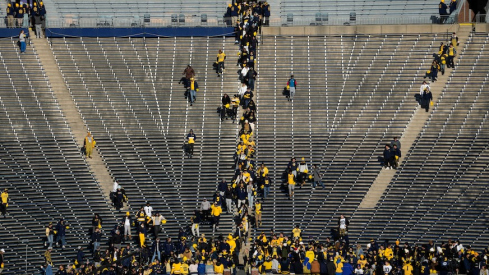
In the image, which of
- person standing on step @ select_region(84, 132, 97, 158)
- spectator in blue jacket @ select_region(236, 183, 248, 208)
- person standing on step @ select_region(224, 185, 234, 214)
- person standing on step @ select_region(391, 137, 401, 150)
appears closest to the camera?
spectator in blue jacket @ select_region(236, 183, 248, 208)

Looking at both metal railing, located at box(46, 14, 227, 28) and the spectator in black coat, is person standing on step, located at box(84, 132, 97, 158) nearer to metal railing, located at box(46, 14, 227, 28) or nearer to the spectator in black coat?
metal railing, located at box(46, 14, 227, 28)

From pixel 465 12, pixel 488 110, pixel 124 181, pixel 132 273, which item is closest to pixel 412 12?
pixel 465 12

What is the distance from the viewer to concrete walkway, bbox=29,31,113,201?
49156mm

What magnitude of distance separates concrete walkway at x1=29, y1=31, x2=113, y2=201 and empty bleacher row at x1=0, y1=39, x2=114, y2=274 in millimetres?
260

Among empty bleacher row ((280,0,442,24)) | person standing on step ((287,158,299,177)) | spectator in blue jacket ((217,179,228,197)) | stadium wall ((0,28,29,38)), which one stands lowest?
spectator in blue jacket ((217,179,228,197))

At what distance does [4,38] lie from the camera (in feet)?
184

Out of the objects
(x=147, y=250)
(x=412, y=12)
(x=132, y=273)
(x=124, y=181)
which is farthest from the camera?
(x=412, y=12)

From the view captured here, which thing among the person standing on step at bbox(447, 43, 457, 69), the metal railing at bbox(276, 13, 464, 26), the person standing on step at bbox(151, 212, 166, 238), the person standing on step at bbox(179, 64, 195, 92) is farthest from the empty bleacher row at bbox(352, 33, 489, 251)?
the person standing on step at bbox(179, 64, 195, 92)

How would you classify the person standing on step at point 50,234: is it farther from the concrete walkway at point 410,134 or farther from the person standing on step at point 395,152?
the person standing on step at point 395,152

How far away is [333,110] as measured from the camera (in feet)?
172

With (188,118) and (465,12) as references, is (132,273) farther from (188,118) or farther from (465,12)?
(465,12)

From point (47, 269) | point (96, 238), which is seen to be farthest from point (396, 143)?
point (47, 269)

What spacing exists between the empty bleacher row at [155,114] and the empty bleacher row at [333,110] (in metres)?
2.00

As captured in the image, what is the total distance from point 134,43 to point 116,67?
6.87ft
